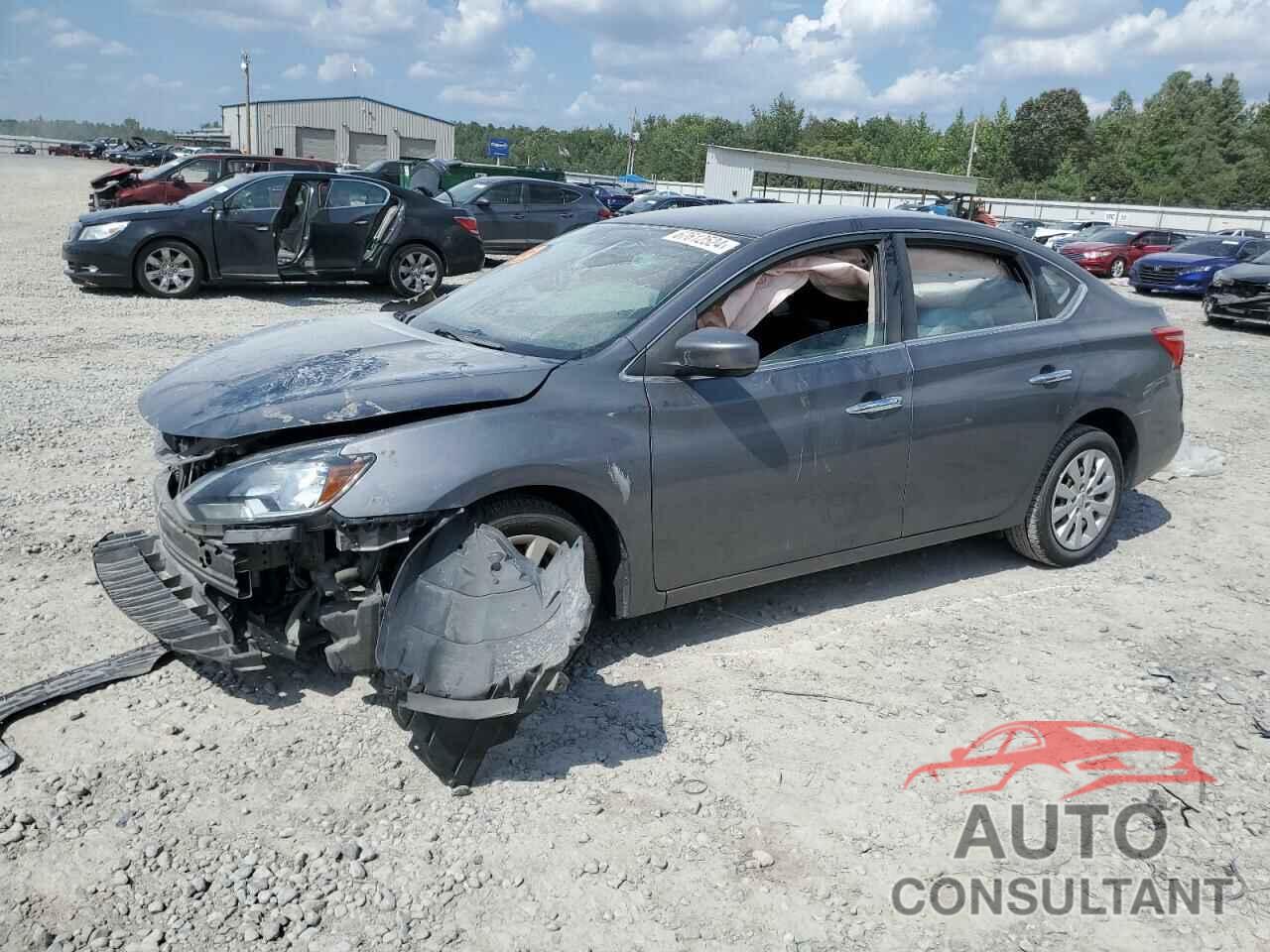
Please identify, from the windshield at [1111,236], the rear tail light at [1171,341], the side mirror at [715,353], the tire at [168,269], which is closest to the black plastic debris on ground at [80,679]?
the side mirror at [715,353]

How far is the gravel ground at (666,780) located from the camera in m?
2.62

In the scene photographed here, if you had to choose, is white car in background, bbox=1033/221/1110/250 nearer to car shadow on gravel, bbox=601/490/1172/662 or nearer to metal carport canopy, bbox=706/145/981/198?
metal carport canopy, bbox=706/145/981/198

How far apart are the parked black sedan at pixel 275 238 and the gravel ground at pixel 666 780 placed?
7.48 metres

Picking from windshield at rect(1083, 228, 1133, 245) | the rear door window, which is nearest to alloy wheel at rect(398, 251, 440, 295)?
the rear door window

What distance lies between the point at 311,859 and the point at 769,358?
2412mm

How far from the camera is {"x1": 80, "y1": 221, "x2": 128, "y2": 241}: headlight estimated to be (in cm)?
1155

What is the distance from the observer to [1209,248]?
2186 cm

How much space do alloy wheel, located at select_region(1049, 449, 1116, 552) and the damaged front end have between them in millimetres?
2882

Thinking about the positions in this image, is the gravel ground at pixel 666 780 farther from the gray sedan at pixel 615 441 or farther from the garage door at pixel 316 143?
the garage door at pixel 316 143

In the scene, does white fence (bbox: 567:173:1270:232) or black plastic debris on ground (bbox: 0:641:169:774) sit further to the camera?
white fence (bbox: 567:173:1270:232)

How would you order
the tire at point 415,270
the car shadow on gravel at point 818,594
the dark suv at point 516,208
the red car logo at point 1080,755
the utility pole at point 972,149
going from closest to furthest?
the red car logo at point 1080,755 < the car shadow on gravel at point 818,594 < the tire at point 415,270 < the dark suv at point 516,208 < the utility pole at point 972,149

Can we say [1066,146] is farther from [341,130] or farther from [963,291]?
[963,291]

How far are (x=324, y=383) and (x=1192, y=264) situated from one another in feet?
71.7

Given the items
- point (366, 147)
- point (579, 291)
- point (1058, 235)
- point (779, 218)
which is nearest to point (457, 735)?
point (579, 291)
